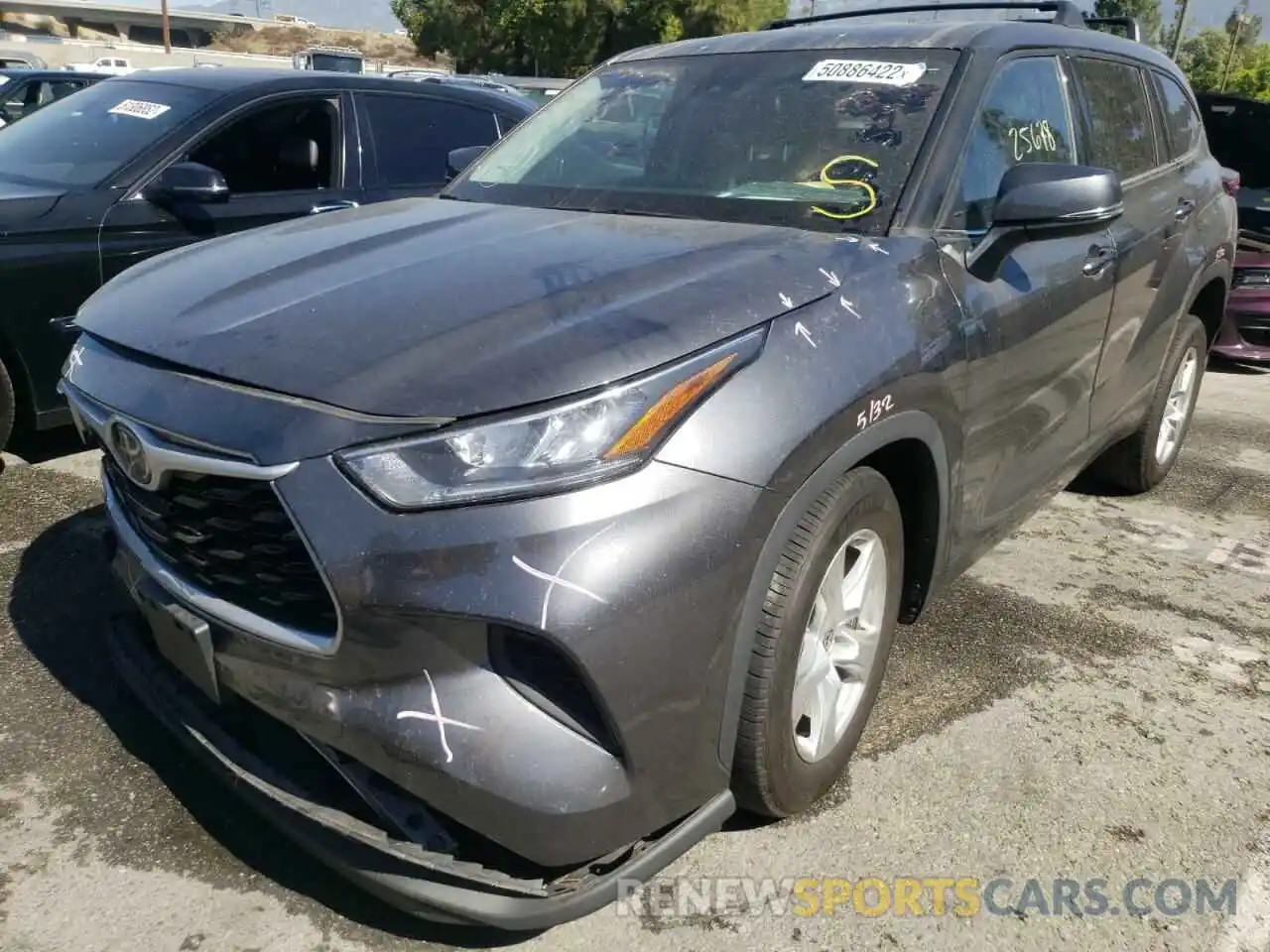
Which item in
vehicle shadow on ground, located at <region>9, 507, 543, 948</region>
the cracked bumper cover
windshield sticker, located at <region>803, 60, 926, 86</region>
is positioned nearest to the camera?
the cracked bumper cover

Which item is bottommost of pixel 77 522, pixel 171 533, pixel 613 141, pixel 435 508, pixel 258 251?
pixel 77 522

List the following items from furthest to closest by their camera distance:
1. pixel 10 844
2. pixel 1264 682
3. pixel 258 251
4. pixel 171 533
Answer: pixel 1264 682 < pixel 258 251 < pixel 10 844 < pixel 171 533

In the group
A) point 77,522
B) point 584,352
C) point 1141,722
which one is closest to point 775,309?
point 584,352

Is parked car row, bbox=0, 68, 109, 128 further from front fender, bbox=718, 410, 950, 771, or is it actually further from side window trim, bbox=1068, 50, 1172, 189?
front fender, bbox=718, 410, 950, 771

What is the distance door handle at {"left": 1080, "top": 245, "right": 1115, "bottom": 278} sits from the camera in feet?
10.7

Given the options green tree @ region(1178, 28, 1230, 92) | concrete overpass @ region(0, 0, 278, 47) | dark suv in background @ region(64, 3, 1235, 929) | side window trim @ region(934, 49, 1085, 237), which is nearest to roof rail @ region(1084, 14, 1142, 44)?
side window trim @ region(934, 49, 1085, 237)

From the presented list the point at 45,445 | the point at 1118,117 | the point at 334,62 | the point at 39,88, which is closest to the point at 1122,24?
the point at 1118,117

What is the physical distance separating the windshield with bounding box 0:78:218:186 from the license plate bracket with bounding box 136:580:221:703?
9.90ft

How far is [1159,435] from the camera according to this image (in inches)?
180

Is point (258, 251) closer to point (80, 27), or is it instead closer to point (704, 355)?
point (704, 355)

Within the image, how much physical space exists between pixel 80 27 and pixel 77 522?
97.5 meters

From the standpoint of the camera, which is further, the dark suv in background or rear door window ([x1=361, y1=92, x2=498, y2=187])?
rear door window ([x1=361, y1=92, x2=498, y2=187])

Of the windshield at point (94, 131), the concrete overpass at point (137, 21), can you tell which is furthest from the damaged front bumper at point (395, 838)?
the concrete overpass at point (137, 21)

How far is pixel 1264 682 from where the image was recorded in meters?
3.25
